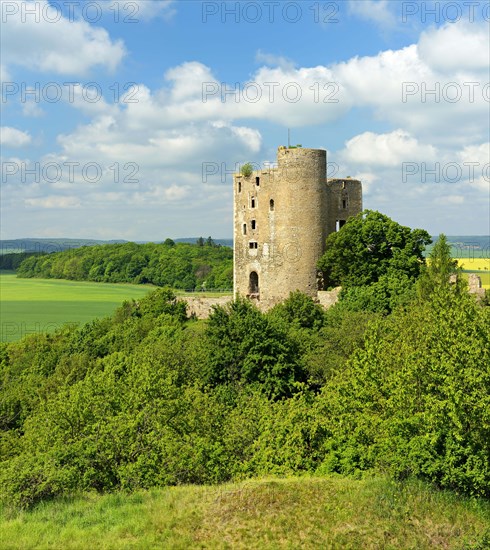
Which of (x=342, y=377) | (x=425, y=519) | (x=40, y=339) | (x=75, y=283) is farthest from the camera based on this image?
(x=75, y=283)

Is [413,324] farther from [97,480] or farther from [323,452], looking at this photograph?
[97,480]

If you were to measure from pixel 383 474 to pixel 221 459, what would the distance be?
5072 mm

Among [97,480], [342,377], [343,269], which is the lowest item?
[97,480]

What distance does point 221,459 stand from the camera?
2014 cm

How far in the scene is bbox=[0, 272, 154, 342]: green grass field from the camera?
7369 centimetres

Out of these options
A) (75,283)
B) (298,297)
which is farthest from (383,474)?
(75,283)

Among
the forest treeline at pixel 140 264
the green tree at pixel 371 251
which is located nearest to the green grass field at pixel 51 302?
the forest treeline at pixel 140 264

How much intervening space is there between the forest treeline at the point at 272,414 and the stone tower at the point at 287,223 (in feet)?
27.8

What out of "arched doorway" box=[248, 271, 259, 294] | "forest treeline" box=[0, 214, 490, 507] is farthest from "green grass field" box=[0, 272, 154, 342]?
"forest treeline" box=[0, 214, 490, 507]

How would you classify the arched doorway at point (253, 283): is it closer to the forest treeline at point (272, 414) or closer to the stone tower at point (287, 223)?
the stone tower at point (287, 223)

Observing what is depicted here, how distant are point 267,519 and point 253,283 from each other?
3012 cm

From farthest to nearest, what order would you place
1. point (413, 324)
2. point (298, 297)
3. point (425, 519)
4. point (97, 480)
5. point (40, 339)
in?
point (40, 339), point (298, 297), point (413, 324), point (97, 480), point (425, 519)

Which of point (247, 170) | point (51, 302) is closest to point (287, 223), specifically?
point (247, 170)

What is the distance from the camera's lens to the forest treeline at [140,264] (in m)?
118
